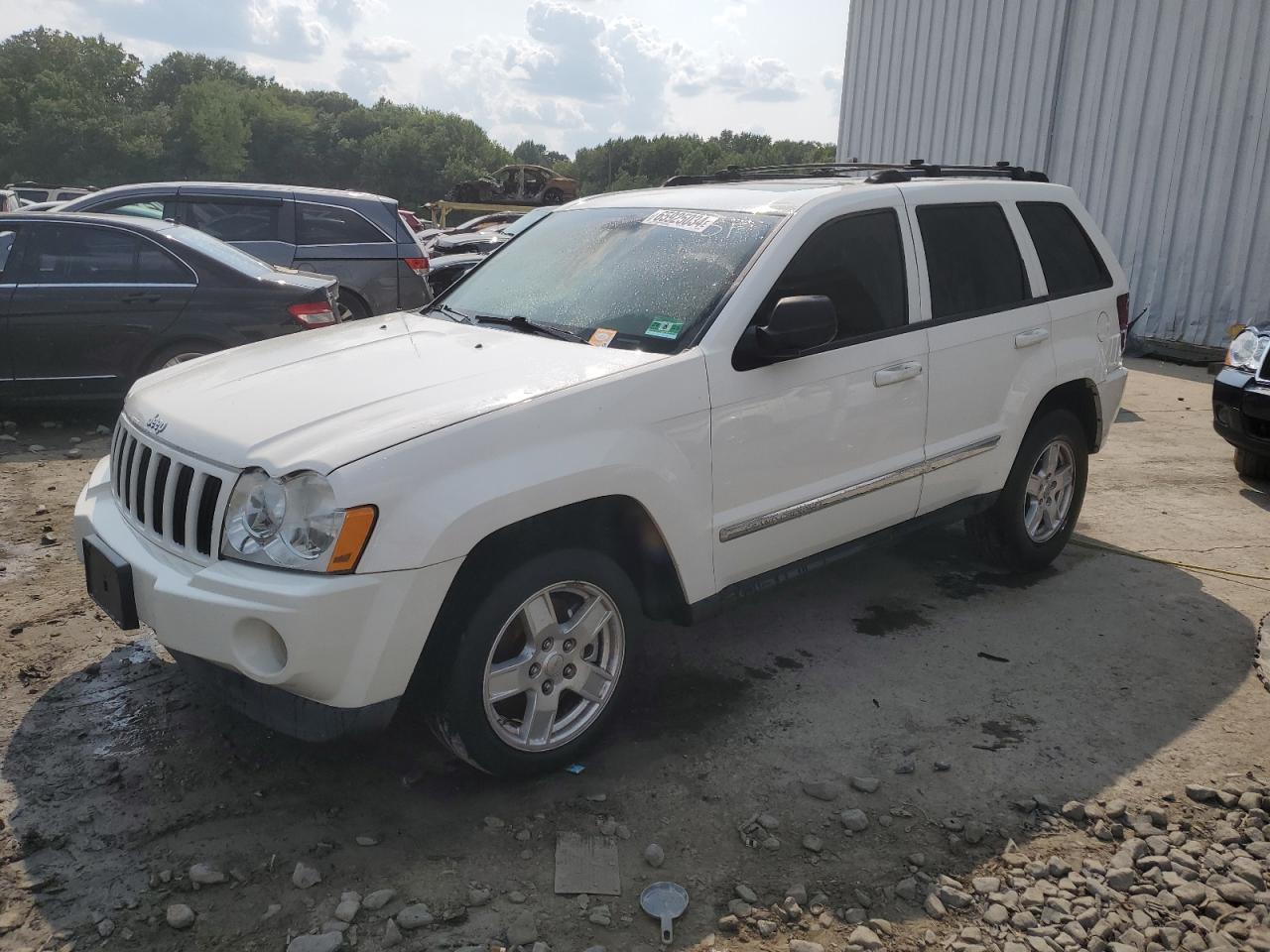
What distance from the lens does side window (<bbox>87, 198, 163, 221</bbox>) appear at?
877 cm

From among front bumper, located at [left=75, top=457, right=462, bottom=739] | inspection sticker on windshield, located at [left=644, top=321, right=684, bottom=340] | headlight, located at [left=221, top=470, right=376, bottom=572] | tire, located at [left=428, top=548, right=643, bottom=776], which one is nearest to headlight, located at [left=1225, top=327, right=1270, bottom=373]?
inspection sticker on windshield, located at [left=644, top=321, right=684, bottom=340]

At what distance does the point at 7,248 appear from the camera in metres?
7.07

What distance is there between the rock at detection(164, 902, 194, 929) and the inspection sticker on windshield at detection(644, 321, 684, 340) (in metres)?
2.13

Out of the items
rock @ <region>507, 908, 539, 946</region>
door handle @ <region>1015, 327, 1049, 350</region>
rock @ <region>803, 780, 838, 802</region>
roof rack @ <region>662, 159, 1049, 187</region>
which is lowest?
rock @ <region>507, 908, 539, 946</region>

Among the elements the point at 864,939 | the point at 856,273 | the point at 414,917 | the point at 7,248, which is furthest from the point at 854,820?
the point at 7,248

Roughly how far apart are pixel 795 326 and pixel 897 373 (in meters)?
0.74

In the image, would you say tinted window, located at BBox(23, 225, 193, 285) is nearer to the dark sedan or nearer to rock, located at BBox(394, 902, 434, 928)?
the dark sedan

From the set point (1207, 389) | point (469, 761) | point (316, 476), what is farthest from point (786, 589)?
point (1207, 389)

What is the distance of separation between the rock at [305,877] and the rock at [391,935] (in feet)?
0.92

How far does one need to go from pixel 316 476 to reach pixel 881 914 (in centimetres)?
186

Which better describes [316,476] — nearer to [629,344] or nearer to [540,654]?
[540,654]

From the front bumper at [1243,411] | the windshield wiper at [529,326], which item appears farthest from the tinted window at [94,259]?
the front bumper at [1243,411]

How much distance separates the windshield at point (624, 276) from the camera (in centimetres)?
353

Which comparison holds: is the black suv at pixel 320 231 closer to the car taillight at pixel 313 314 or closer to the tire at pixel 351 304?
the tire at pixel 351 304
